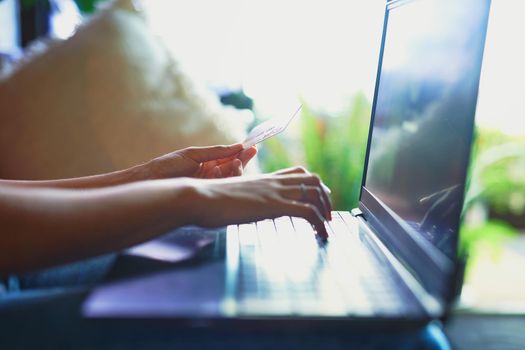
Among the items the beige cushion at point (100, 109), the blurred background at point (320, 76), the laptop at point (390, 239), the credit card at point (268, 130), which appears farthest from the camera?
the blurred background at point (320, 76)

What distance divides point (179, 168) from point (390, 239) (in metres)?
0.35

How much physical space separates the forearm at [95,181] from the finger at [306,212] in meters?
0.31

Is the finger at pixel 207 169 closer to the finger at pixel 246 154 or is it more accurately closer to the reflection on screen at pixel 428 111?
the finger at pixel 246 154

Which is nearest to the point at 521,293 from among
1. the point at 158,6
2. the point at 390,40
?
the point at 390,40

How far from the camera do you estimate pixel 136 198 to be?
49 cm

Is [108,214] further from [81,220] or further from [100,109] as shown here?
[100,109]

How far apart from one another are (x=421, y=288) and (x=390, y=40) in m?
0.45

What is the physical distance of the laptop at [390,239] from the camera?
0.43 meters

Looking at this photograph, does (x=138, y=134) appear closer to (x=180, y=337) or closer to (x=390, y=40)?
(x=390, y=40)

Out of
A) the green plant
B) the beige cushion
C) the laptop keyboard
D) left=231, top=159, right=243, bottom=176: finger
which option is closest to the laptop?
the laptop keyboard

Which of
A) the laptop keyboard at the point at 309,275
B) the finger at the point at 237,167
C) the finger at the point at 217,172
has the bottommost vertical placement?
the laptop keyboard at the point at 309,275

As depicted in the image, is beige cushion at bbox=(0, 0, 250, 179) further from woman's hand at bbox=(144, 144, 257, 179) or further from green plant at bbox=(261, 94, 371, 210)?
woman's hand at bbox=(144, 144, 257, 179)

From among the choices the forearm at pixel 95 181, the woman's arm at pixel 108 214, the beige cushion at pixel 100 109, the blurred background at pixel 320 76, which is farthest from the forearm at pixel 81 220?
the blurred background at pixel 320 76

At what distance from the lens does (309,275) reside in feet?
1.70
